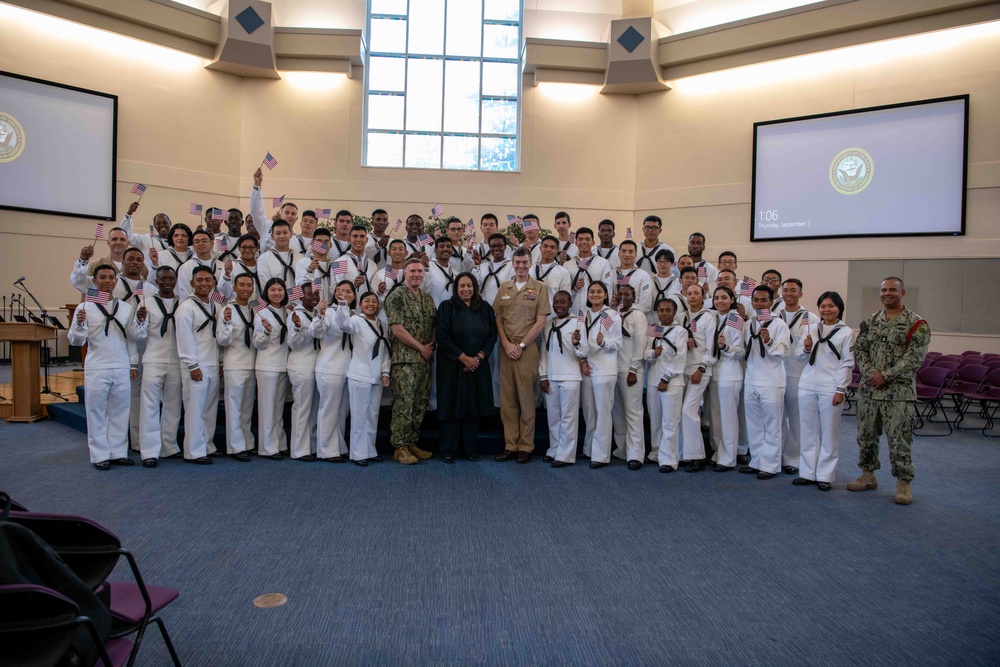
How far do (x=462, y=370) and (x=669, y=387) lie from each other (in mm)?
2041

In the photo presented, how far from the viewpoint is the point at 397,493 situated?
5.41 meters

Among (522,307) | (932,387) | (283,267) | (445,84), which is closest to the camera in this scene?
(522,307)

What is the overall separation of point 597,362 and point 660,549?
2593 mm

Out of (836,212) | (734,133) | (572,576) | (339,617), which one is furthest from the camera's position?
(734,133)

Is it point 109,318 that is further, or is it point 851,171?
point 851,171

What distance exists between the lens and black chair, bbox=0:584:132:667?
5.32 feet

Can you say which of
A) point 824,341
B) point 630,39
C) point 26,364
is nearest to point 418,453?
point 824,341

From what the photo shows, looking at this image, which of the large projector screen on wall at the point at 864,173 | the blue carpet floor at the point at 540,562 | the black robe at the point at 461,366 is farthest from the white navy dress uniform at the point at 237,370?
the large projector screen on wall at the point at 864,173

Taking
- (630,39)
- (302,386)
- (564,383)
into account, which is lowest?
(302,386)

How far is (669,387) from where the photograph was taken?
6.57 metres

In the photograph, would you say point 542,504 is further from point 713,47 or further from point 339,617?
point 713,47

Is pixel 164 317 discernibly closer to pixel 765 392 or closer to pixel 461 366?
pixel 461 366

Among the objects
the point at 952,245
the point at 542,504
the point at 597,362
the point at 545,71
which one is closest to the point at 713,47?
the point at 545,71

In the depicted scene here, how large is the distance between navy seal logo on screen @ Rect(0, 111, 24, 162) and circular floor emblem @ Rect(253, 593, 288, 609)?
12.8 metres
